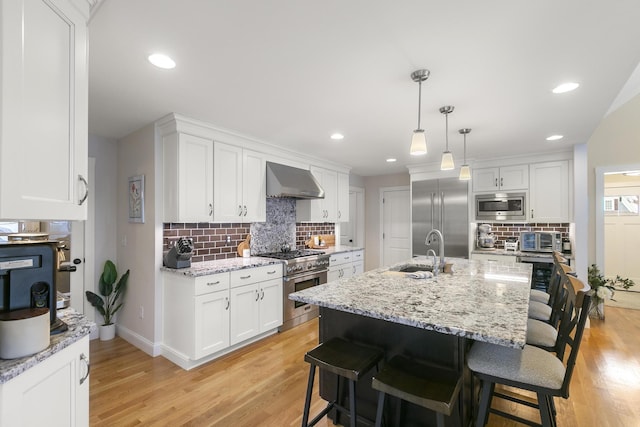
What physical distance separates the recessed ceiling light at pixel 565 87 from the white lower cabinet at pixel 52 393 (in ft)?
10.8

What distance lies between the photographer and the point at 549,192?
4285mm

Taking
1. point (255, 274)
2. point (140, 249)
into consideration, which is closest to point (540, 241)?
point (255, 274)

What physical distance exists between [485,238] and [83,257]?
214 inches

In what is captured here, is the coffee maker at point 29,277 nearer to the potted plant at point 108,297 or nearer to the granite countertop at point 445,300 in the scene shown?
the granite countertop at point 445,300

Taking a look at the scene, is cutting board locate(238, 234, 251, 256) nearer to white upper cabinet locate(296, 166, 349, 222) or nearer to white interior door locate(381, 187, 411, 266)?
white upper cabinet locate(296, 166, 349, 222)

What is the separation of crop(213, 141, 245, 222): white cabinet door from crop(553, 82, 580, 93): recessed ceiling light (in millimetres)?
2973

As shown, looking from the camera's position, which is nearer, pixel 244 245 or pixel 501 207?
pixel 244 245

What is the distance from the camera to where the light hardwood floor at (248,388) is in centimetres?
209

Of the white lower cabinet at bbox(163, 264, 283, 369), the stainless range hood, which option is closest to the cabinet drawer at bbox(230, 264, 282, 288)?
the white lower cabinet at bbox(163, 264, 283, 369)

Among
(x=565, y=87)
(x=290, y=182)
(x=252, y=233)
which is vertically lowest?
(x=252, y=233)

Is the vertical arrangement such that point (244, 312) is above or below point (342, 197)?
below

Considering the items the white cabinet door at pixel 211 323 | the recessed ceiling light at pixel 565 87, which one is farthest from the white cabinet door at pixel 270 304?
the recessed ceiling light at pixel 565 87

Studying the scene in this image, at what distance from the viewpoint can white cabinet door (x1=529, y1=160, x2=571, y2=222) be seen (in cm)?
419

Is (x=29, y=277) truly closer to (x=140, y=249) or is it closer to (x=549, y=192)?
(x=140, y=249)
